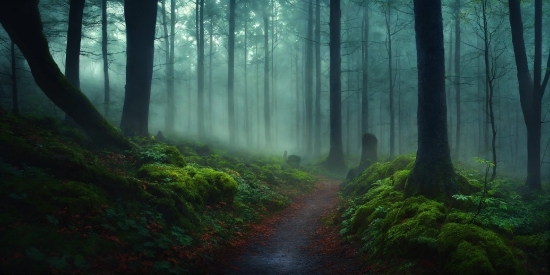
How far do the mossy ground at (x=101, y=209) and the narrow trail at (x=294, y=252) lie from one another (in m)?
0.57

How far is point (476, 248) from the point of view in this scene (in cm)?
526

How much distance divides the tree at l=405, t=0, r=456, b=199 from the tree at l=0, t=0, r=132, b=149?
9.19 m

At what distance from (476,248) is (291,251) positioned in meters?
4.12

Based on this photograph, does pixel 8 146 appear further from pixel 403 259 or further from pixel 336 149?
pixel 336 149

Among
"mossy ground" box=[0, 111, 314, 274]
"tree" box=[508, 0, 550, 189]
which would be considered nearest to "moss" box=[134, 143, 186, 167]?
"mossy ground" box=[0, 111, 314, 274]

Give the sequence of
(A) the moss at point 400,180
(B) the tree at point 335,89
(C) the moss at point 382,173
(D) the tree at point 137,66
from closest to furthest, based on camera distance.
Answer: (A) the moss at point 400,180 → (C) the moss at point 382,173 → (D) the tree at point 137,66 → (B) the tree at point 335,89

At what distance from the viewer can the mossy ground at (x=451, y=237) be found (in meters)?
5.18

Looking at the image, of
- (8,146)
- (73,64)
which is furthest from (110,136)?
(73,64)

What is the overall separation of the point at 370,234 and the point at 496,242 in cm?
261

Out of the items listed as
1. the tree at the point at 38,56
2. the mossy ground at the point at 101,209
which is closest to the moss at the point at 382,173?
the mossy ground at the point at 101,209

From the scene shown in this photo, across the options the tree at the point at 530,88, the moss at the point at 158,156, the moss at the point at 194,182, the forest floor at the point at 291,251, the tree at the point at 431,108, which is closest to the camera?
the forest floor at the point at 291,251

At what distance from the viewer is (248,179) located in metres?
14.4

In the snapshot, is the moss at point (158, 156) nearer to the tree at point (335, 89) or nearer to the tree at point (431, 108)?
the tree at point (431, 108)

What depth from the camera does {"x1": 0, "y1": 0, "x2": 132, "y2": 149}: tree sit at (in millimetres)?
8586
